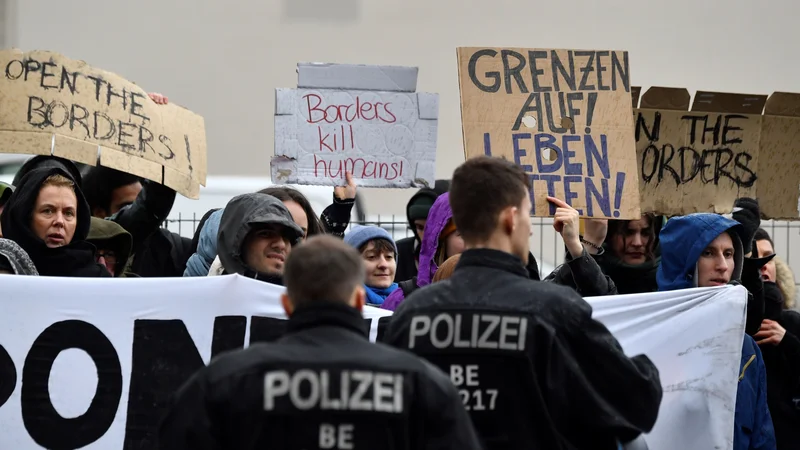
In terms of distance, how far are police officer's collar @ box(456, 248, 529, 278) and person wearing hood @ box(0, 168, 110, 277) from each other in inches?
87.3

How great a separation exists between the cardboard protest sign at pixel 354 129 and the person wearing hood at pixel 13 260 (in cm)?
123

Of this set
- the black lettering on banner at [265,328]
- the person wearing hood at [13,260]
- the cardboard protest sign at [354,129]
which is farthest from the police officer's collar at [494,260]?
the cardboard protest sign at [354,129]

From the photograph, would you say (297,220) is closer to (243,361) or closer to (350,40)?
(243,361)

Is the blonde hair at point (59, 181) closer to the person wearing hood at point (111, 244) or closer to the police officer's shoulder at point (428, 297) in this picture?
the person wearing hood at point (111, 244)

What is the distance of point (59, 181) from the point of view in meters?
5.31

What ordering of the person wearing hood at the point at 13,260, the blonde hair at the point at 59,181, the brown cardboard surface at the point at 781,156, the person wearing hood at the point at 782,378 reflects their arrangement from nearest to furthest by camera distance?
the person wearing hood at the point at 13,260 → the blonde hair at the point at 59,181 → the person wearing hood at the point at 782,378 → the brown cardboard surface at the point at 781,156

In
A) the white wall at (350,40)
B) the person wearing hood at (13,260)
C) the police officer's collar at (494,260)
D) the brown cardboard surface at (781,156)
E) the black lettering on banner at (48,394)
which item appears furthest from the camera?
the white wall at (350,40)

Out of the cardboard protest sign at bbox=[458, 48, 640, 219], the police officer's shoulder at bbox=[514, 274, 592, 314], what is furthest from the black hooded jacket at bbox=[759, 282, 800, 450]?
the police officer's shoulder at bbox=[514, 274, 592, 314]

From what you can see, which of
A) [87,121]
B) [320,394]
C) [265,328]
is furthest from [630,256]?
[320,394]

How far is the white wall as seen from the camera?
13164 millimetres

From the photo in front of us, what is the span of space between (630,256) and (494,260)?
8.95 feet

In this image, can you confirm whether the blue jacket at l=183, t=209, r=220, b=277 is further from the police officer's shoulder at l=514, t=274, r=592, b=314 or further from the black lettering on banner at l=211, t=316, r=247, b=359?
the police officer's shoulder at l=514, t=274, r=592, b=314

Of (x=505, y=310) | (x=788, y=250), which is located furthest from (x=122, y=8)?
(x=505, y=310)

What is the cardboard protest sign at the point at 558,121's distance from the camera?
17.7ft
